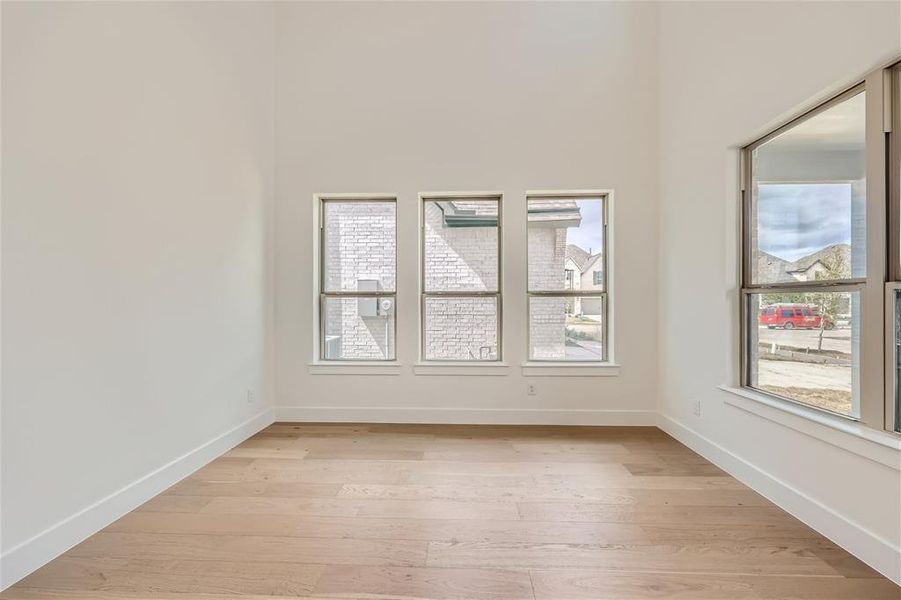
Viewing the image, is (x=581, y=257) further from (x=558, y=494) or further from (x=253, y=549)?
(x=253, y=549)

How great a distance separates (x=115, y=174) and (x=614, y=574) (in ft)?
10.2

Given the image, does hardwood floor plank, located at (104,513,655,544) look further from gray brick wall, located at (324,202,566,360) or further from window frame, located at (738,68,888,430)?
gray brick wall, located at (324,202,566,360)

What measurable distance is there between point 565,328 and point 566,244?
812 mm

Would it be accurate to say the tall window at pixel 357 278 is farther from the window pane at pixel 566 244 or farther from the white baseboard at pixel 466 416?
the window pane at pixel 566 244

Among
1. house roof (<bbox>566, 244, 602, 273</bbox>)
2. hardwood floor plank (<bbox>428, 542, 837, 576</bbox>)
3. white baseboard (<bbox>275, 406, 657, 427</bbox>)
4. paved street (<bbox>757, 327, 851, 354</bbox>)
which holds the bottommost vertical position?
hardwood floor plank (<bbox>428, 542, 837, 576</bbox>)

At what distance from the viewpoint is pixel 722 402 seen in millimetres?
2865

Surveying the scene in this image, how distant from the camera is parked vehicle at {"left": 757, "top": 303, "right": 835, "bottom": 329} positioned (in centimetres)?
222

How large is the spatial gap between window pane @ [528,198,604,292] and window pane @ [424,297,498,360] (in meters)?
0.55

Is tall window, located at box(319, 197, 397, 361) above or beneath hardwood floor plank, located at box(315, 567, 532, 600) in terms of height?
above

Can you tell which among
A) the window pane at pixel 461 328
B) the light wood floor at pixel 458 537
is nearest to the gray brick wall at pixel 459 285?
the window pane at pixel 461 328

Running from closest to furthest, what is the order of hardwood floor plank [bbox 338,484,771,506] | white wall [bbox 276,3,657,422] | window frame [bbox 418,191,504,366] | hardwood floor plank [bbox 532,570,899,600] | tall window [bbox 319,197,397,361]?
hardwood floor plank [bbox 532,570,899,600], hardwood floor plank [bbox 338,484,771,506], white wall [bbox 276,3,657,422], window frame [bbox 418,191,504,366], tall window [bbox 319,197,397,361]

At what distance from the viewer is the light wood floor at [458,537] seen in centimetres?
167

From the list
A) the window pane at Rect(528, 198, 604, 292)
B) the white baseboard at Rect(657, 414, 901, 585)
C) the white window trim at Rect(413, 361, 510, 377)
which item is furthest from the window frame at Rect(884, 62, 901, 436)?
the white window trim at Rect(413, 361, 510, 377)

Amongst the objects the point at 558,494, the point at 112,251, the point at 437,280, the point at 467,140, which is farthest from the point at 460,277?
the point at 112,251
